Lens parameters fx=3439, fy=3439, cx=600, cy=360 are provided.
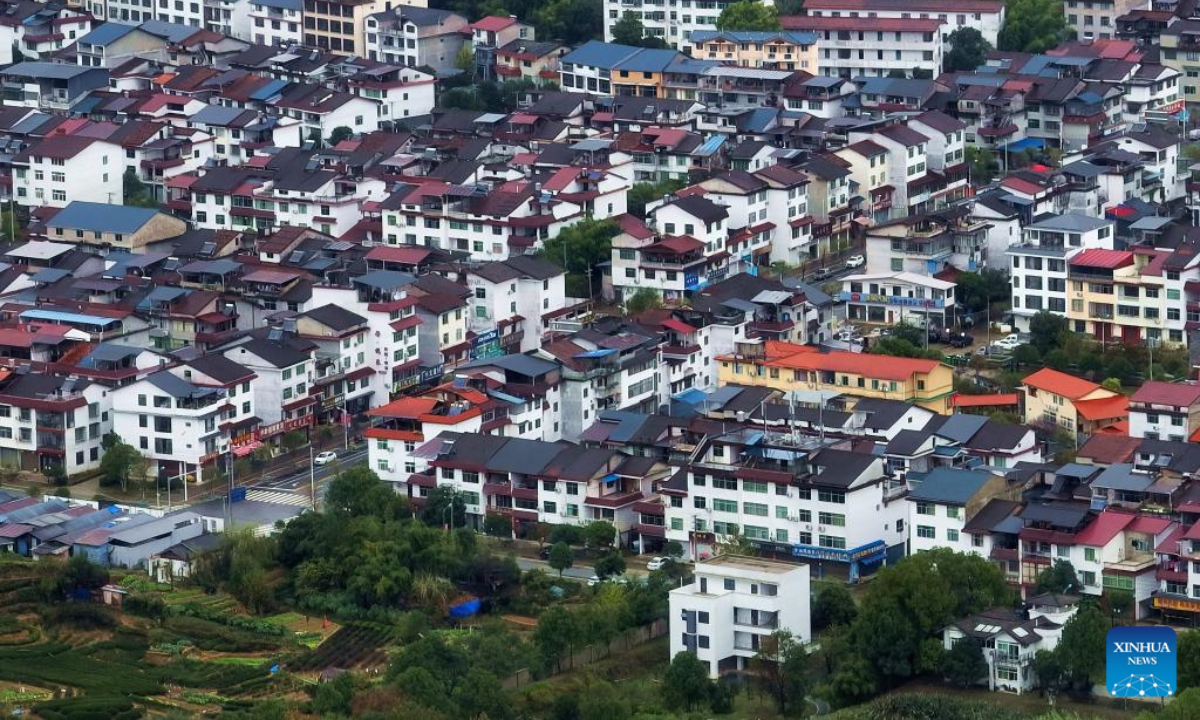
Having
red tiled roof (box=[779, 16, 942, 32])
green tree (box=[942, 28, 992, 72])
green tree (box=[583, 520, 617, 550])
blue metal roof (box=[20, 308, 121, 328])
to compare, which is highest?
red tiled roof (box=[779, 16, 942, 32])

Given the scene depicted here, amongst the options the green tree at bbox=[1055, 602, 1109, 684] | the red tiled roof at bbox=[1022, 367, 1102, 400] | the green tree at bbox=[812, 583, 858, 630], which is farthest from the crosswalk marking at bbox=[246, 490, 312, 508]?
the green tree at bbox=[1055, 602, 1109, 684]

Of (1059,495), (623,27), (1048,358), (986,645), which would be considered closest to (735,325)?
(1048,358)

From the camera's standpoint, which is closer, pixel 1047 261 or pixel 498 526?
pixel 498 526

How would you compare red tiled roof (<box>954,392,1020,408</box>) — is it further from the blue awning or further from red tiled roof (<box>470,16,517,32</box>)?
red tiled roof (<box>470,16,517,32</box>)

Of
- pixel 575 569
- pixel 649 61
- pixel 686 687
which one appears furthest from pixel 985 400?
pixel 649 61

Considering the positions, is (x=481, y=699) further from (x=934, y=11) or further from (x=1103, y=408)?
(x=934, y=11)

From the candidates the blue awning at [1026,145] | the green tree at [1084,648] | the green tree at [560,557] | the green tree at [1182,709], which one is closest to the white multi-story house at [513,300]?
the green tree at [560,557]

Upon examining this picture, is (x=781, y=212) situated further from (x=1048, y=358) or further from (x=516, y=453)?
(x=516, y=453)
